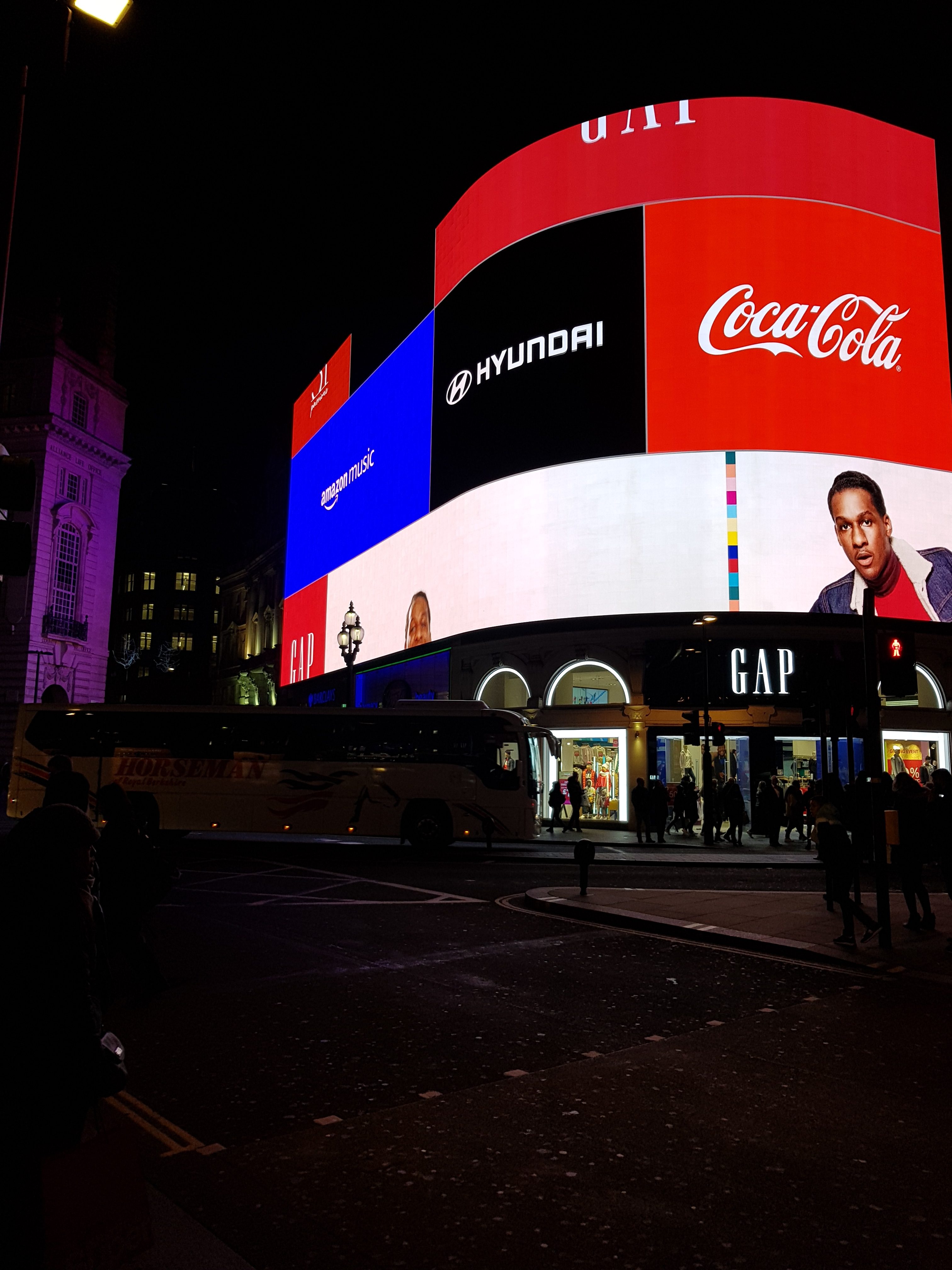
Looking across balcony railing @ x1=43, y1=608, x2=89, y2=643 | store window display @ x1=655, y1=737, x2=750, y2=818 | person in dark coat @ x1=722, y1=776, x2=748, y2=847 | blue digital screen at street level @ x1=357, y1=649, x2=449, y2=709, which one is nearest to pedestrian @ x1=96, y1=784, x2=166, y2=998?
person in dark coat @ x1=722, y1=776, x2=748, y2=847

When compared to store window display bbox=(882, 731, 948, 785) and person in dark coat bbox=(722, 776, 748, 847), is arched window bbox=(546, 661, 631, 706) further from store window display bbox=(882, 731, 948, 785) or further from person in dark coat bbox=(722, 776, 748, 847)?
store window display bbox=(882, 731, 948, 785)

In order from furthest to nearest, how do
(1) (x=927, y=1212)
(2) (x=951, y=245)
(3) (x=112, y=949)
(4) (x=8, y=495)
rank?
(2) (x=951, y=245) → (3) (x=112, y=949) → (4) (x=8, y=495) → (1) (x=927, y=1212)

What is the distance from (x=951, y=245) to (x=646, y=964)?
1352 inches

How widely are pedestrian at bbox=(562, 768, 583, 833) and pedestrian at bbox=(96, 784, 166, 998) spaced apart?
2159cm

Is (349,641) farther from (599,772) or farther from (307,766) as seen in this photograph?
(599,772)

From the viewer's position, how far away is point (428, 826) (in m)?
22.4

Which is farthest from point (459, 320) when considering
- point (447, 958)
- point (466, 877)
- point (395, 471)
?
point (447, 958)

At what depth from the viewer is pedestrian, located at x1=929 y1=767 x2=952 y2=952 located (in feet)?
33.5

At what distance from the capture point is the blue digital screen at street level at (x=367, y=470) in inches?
1529

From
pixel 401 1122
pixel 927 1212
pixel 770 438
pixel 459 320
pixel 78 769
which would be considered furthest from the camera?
pixel 459 320

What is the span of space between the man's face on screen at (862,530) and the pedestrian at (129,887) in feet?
89.0

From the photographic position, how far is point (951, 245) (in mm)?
33938

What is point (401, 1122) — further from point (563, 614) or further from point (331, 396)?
point (331, 396)

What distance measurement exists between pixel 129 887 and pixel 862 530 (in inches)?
1101
